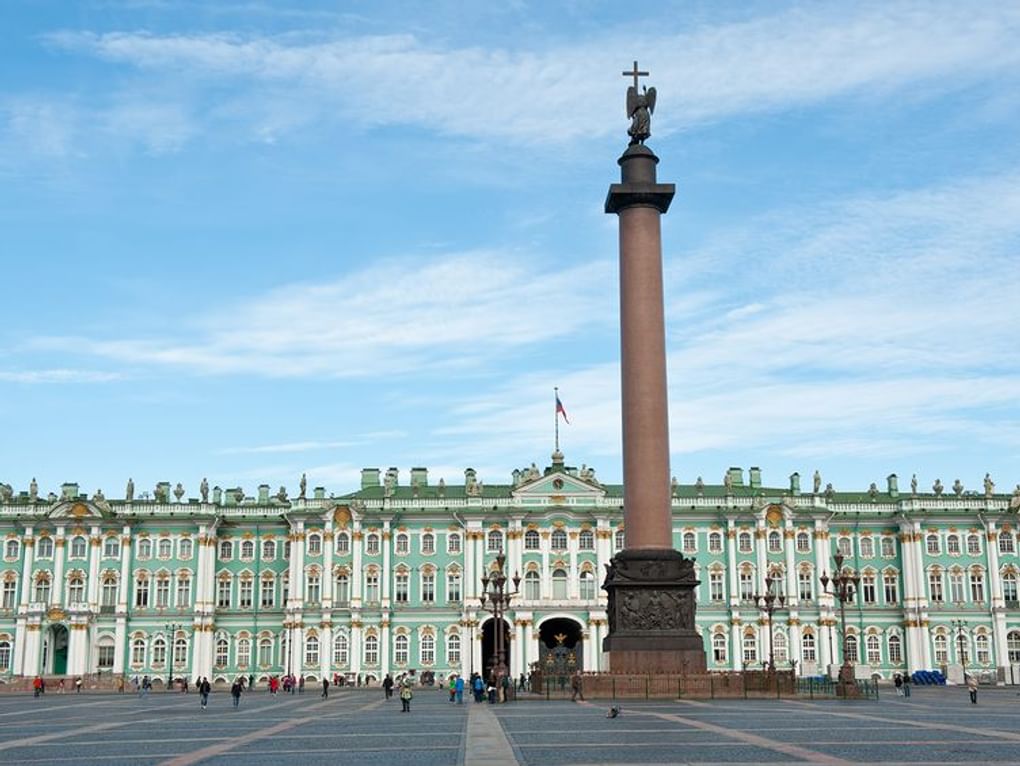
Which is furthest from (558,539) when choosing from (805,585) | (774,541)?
(805,585)

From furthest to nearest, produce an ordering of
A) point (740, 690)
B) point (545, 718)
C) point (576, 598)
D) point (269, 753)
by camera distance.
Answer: point (576, 598), point (740, 690), point (545, 718), point (269, 753)

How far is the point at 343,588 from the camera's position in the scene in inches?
3868

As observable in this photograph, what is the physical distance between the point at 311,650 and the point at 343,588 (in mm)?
5216

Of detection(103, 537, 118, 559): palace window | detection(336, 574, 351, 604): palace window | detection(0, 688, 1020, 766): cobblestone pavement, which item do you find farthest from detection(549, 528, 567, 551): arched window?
detection(0, 688, 1020, 766): cobblestone pavement

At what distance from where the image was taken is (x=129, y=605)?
97688 millimetres

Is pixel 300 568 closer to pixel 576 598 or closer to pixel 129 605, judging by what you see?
pixel 129 605

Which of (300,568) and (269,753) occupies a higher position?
(300,568)

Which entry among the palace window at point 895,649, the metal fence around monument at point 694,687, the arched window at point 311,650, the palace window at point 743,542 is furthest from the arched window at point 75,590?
the palace window at point 895,649

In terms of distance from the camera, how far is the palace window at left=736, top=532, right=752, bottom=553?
9944cm

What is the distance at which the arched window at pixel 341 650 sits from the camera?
316ft

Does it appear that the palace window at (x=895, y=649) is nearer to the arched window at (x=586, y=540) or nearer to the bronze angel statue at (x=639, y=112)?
the arched window at (x=586, y=540)

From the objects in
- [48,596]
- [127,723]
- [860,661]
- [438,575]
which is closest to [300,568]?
[438,575]

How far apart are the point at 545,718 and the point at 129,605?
69.4 metres

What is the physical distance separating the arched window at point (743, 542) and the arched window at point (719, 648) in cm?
677
